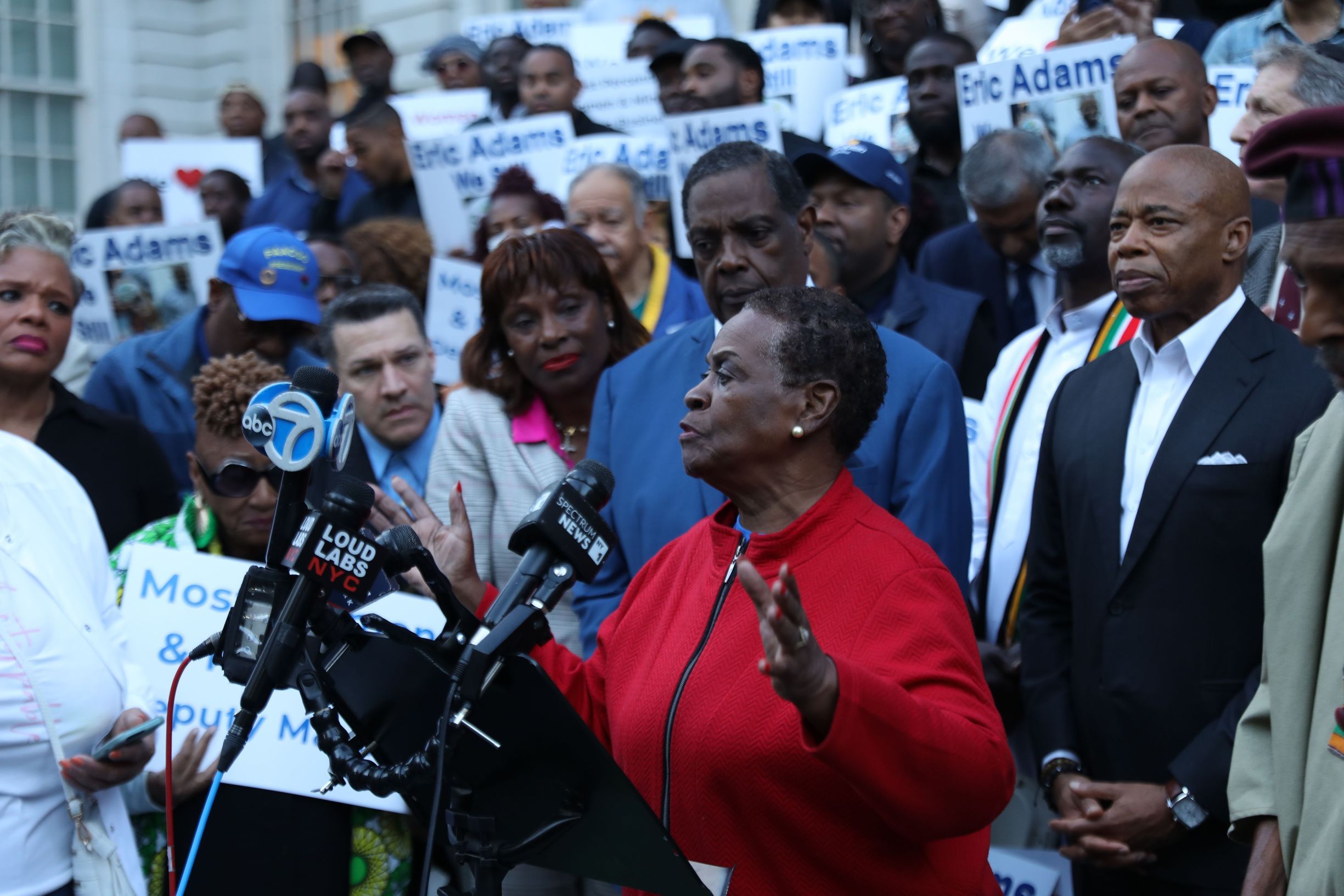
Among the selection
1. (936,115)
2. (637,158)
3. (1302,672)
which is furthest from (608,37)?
(1302,672)

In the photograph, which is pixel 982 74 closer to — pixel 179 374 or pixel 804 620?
pixel 179 374

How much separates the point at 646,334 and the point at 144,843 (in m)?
2.11

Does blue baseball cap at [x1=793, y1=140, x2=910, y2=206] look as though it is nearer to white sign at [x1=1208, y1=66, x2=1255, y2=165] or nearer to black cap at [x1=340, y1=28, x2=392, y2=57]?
white sign at [x1=1208, y1=66, x2=1255, y2=165]

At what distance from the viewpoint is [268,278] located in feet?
18.5

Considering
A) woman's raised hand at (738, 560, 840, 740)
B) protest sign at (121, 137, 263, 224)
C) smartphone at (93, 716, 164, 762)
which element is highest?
protest sign at (121, 137, 263, 224)

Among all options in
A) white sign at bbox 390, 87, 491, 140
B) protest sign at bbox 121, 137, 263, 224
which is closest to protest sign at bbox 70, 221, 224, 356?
white sign at bbox 390, 87, 491, 140

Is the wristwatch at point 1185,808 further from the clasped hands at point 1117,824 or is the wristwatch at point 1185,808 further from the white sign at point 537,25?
the white sign at point 537,25

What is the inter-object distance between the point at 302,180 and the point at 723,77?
148 inches

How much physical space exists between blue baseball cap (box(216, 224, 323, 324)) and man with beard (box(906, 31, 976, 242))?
3038mm

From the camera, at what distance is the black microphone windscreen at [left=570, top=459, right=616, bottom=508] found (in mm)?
2512

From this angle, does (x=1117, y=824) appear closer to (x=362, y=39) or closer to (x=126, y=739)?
(x=126, y=739)

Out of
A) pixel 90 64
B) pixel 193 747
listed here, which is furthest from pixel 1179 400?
pixel 90 64

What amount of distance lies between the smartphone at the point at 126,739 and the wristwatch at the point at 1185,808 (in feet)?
7.72

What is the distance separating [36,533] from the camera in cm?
362
